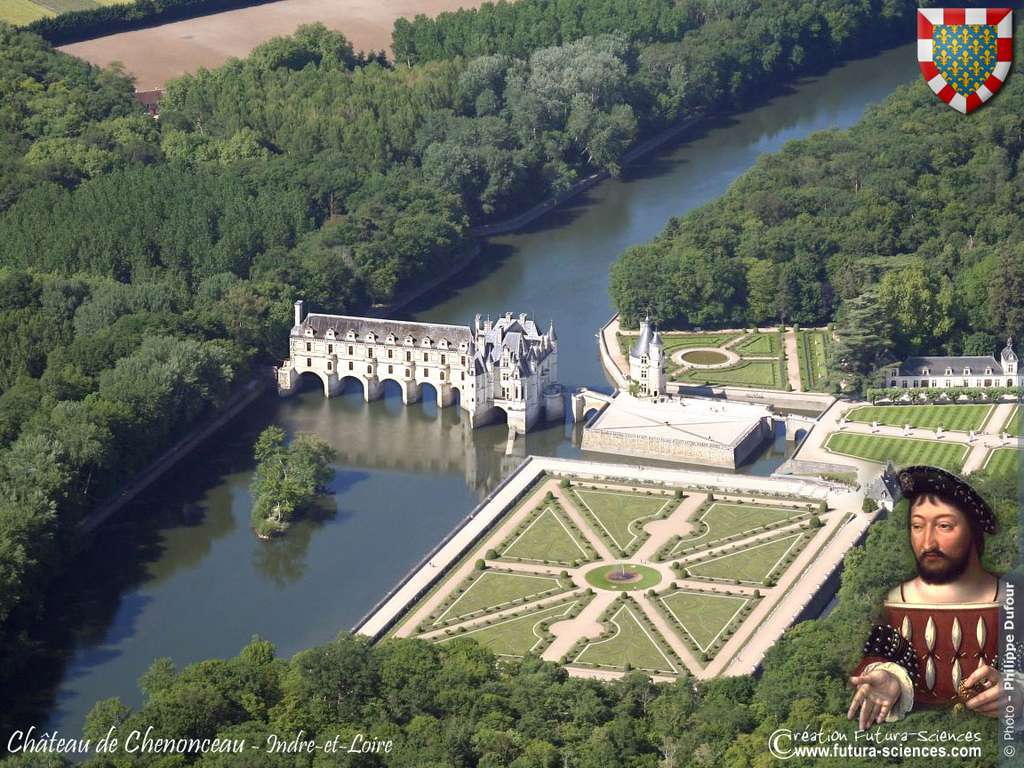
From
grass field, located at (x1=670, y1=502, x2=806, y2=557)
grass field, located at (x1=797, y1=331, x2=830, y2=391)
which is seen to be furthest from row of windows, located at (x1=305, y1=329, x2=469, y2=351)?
grass field, located at (x1=670, y1=502, x2=806, y2=557)

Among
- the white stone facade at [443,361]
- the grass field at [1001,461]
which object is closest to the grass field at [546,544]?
the white stone facade at [443,361]

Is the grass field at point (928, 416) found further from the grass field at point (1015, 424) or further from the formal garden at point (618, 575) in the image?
the formal garden at point (618, 575)

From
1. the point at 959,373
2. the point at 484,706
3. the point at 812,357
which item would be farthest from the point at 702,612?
the point at 812,357

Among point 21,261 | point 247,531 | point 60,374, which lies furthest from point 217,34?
point 247,531

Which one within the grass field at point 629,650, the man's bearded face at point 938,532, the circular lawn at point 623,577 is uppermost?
the man's bearded face at point 938,532

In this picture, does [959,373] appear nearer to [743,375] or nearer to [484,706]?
[743,375]

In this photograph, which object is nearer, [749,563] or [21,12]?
[749,563]
